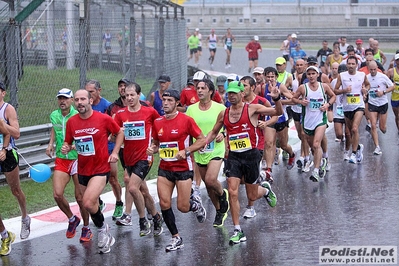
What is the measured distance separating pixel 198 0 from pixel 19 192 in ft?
154

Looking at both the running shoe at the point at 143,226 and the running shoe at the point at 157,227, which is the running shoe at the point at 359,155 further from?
the running shoe at the point at 143,226

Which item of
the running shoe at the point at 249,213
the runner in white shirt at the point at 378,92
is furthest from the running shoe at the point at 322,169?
the running shoe at the point at 249,213

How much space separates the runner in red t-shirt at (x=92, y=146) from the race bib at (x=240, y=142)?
156cm

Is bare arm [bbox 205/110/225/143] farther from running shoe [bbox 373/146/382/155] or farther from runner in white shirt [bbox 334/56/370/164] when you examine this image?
running shoe [bbox 373/146/382/155]

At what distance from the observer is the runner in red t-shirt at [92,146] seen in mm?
9359

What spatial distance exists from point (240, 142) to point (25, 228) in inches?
118

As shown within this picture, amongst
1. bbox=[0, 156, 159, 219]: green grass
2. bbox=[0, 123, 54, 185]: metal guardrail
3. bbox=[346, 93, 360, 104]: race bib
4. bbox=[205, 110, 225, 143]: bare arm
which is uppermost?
bbox=[346, 93, 360, 104]: race bib

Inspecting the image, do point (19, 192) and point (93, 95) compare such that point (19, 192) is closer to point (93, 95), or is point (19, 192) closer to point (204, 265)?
point (93, 95)

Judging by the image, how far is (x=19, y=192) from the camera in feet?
32.7

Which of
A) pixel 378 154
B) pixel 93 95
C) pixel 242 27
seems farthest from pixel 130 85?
pixel 242 27

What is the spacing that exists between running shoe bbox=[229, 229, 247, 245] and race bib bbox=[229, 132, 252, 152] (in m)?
1.14

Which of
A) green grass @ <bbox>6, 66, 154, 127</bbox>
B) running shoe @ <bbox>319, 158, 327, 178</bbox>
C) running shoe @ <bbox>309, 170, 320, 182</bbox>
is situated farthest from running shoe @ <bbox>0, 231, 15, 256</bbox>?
running shoe @ <bbox>319, 158, 327, 178</bbox>

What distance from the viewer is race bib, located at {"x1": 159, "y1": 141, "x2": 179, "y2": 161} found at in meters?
9.62

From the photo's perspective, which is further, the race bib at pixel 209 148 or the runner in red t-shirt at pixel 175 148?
the race bib at pixel 209 148
